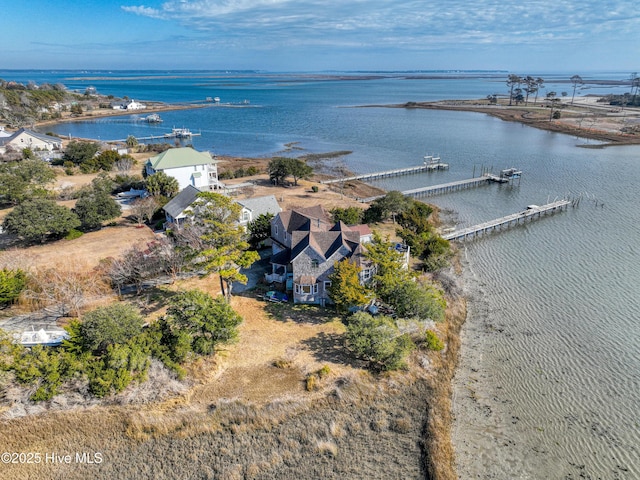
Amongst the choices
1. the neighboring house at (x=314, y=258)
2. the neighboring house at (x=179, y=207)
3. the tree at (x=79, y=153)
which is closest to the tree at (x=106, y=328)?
the neighboring house at (x=314, y=258)

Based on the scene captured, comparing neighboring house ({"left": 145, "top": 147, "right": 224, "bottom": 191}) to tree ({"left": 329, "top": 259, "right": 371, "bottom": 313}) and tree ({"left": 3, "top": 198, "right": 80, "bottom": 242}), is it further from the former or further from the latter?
tree ({"left": 329, "top": 259, "right": 371, "bottom": 313})

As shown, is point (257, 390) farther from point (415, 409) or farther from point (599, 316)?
point (599, 316)

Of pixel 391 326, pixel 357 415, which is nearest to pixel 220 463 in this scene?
pixel 357 415

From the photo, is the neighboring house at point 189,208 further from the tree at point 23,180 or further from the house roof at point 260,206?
the tree at point 23,180

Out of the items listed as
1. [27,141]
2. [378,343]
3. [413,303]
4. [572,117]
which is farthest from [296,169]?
[572,117]

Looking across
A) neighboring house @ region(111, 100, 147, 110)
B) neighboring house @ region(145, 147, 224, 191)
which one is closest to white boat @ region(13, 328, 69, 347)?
neighboring house @ region(145, 147, 224, 191)
